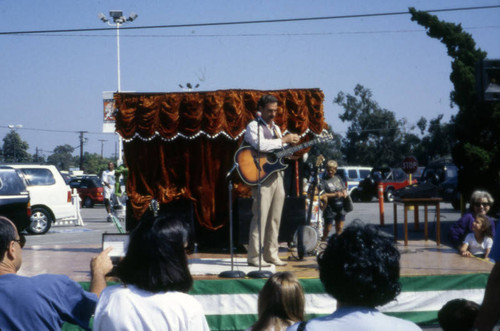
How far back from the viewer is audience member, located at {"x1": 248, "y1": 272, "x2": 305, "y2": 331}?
11.6ft

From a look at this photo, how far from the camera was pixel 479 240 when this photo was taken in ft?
27.0

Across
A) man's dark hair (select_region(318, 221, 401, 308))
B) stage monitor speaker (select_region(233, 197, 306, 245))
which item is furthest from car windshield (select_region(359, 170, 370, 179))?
man's dark hair (select_region(318, 221, 401, 308))

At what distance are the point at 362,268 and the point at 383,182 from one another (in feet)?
98.3

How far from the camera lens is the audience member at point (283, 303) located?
11.6ft

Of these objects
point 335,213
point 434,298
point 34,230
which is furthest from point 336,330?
point 34,230

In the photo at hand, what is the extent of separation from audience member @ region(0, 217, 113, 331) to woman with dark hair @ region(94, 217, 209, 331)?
45 cm

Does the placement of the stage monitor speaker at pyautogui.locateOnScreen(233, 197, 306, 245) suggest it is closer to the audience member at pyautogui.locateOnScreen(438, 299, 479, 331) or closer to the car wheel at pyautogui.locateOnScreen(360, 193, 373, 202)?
the audience member at pyautogui.locateOnScreen(438, 299, 479, 331)

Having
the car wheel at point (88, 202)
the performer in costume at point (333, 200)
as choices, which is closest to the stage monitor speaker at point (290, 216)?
the performer in costume at point (333, 200)

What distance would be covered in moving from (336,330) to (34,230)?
1498 centimetres

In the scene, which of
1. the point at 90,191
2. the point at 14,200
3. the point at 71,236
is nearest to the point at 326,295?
the point at 14,200

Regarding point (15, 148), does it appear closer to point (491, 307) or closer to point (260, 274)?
point (260, 274)

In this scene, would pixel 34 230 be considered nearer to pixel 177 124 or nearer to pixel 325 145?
pixel 177 124

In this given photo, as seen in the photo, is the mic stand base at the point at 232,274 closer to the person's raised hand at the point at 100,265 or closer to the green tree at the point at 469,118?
the person's raised hand at the point at 100,265

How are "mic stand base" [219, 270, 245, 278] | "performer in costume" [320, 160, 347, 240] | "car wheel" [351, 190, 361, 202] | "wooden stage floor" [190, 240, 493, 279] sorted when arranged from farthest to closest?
"car wheel" [351, 190, 361, 202] < "performer in costume" [320, 160, 347, 240] < "wooden stage floor" [190, 240, 493, 279] < "mic stand base" [219, 270, 245, 278]
